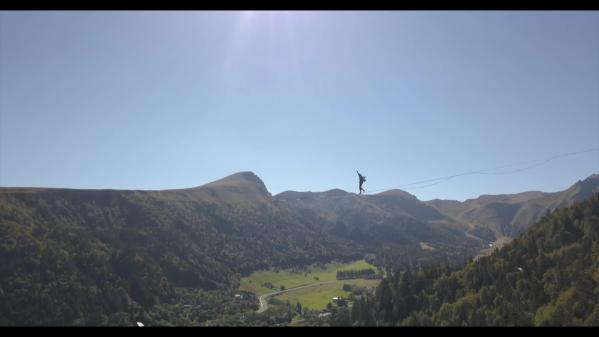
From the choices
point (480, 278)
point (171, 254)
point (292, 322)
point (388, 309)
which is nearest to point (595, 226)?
point (480, 278)

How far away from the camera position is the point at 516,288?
281 feet

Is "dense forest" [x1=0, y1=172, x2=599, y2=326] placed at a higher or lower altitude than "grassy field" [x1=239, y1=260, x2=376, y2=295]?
higher

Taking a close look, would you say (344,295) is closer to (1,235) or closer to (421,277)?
(421,277)

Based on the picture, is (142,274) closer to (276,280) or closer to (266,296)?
(266,296)

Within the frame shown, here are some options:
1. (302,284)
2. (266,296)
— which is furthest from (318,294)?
(302,284)

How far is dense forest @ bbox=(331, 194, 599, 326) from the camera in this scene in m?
73.1

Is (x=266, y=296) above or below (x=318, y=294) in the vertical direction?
below

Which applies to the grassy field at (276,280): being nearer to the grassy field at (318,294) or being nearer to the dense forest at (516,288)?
the grassy field at (318,294)

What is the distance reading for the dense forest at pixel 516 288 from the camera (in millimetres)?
73062

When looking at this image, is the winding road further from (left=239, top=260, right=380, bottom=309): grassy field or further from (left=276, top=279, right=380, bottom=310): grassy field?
(left=276, top=279, right=380, bottom=310): grassy field

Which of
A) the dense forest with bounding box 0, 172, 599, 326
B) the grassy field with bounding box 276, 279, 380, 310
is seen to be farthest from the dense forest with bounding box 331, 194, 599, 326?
the grassy field with bounding box 276, 279, 380, 310

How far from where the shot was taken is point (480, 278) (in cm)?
9362

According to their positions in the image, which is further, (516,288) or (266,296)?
(266,296)

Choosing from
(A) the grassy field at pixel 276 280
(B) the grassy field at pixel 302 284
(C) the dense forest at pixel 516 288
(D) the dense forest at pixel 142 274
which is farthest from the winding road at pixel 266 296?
(C) the dense forest at pixel 516 288
